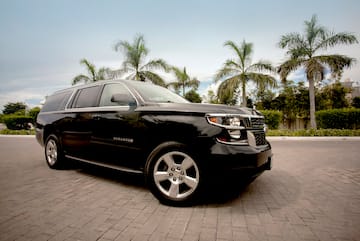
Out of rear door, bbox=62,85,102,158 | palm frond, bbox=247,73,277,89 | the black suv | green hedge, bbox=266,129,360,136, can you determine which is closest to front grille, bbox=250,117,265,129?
the black suv

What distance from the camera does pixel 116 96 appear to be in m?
3.29

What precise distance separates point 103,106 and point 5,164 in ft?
13.5

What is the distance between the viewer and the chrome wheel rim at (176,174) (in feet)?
8.89

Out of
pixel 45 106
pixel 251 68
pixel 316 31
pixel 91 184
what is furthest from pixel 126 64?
pixel 91 184

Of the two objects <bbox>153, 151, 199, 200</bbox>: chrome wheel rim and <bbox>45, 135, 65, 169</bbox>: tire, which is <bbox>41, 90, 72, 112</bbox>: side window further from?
<bbox>153, 151, 199, 200</bbox>: chrome wheel rim

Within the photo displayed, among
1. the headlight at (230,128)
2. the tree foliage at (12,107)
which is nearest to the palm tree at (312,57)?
the headlight at (230,128)

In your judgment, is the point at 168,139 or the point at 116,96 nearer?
the point at 168,139

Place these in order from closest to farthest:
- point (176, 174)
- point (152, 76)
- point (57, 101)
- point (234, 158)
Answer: point (234, 158) < point (176, 174) < point (57, 101) < point (152, 76)

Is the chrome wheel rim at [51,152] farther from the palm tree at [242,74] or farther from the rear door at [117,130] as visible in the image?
the palm tree at [242,74]

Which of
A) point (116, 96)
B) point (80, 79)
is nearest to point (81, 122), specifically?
point (116, 96)

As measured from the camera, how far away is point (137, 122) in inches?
124

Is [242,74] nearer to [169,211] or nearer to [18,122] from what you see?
[169,211]

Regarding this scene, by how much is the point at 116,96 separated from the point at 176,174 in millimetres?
1519

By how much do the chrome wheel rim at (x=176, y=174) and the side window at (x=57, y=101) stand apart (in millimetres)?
3138
